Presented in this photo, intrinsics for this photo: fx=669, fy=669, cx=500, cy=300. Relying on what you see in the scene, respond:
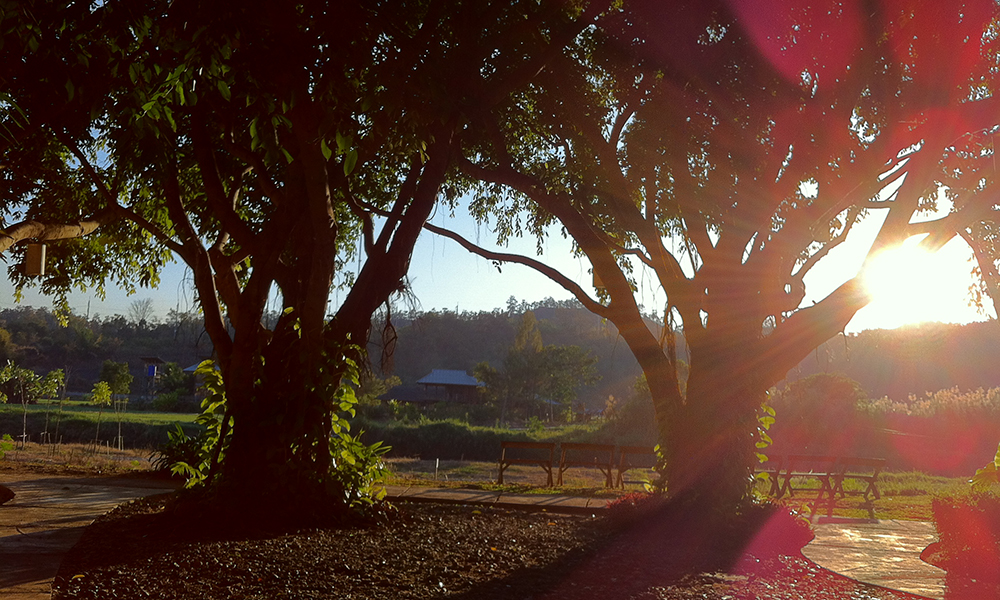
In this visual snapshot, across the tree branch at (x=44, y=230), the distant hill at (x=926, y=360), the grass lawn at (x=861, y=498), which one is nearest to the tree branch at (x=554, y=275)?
the grass lawn at (x=861, y=498)

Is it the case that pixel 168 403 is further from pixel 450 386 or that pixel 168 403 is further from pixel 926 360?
pixel 926 360

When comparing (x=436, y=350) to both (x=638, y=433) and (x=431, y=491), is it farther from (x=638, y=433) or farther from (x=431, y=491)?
(x=431, y=491)

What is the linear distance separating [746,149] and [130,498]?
741 centimetres

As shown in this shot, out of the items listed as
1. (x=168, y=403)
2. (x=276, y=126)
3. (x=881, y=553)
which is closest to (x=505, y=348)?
(x=168, y=403)

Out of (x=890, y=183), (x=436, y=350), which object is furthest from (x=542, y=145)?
(x=436, y=350)

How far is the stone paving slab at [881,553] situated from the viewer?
4.34m

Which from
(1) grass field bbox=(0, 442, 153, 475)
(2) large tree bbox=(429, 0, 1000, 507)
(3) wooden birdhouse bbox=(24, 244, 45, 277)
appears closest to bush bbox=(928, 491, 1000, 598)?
(2) large tree bbox=(429, 0, 1000, 507)

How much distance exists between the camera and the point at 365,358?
5891mm

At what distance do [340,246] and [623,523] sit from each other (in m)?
5.87

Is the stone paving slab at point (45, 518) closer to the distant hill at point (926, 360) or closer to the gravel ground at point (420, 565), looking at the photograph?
the gravel ground at point (420, 565)

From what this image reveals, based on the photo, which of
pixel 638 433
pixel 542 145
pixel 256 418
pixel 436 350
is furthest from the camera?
pixel 436 350

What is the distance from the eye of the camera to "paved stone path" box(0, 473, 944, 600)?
12.2 ft

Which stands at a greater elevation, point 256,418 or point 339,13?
point 339,13

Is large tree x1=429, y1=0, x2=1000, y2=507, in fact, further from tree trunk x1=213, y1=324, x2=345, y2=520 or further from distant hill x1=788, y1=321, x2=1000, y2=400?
distant hill x1=788, y1=321, x2=1000, y2=400
